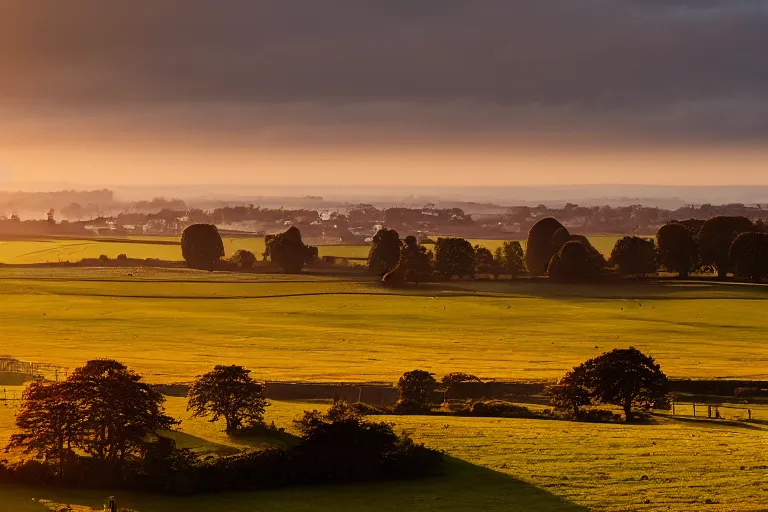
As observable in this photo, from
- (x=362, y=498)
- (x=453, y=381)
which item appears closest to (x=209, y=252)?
(x=453, y=381)

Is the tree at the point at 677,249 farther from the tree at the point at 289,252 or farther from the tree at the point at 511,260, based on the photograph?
the tree at the point at 289,252

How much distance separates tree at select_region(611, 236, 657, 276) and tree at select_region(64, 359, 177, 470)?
4324 inches

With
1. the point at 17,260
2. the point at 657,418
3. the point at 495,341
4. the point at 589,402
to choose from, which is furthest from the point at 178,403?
the point at 17,260

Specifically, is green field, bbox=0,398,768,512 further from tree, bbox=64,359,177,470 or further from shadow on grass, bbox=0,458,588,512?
tree, bbox=64,359,177,470

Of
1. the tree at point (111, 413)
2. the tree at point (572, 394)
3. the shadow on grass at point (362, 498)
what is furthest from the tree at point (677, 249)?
the tree at point (111, 413)

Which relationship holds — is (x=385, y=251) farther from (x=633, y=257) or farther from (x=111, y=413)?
(x=111, y=413)

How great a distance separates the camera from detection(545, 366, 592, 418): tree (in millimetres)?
57844

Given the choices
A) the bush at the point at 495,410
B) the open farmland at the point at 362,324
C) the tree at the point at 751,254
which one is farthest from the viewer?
the tree at the point at 751,254

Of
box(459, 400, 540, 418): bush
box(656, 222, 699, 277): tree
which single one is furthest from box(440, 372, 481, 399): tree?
box(656, 222, 699, 277): tree

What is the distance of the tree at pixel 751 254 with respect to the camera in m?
136

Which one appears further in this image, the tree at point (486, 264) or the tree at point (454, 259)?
the tree at point (486, 264)

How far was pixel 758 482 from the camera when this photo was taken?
42.1 meters

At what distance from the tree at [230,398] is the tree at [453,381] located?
51.7 ft

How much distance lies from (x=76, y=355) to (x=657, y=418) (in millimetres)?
45807
